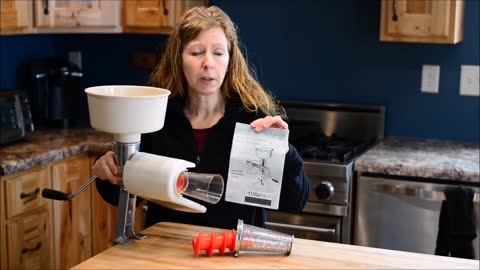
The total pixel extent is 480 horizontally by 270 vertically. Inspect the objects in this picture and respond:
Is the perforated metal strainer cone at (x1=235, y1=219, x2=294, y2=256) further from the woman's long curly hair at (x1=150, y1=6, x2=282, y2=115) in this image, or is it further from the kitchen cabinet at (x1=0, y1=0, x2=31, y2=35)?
the kitchen cabinet at (x1=0, y1=0, x2=31, y2=35)

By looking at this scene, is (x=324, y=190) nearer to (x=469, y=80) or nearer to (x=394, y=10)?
(x=394, y=10)

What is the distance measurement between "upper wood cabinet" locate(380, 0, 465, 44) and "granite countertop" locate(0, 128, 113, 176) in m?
1.37

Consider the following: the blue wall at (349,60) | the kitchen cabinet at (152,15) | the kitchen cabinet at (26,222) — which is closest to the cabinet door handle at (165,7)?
the kitchen cabinet at (152,15)

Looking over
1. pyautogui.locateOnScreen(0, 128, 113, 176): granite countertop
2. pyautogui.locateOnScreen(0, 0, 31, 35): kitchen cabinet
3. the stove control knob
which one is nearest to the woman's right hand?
pyautogui.locateOnScreen(0, 128, 113, 176): granite countertop

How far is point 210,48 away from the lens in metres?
2.24

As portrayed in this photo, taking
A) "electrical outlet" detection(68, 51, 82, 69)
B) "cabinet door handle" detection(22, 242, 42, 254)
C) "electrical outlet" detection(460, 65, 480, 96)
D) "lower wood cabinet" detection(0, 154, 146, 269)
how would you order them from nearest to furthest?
1. "lower wood cabinet" detection(0, 154, 146, 269)
2. "cabinet door handle" detection(22, 242, 42, 254)
3. "electrical outlet" detection(460, 65, 480, 96)
4. "electrical outlet" detection(68, 51, 82, 69)

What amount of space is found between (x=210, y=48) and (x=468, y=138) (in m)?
1.83

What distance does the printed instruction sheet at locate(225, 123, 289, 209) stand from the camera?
200 centimetres

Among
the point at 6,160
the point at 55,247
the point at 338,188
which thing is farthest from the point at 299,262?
the point at 55,247

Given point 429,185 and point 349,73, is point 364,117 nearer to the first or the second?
point 349,73

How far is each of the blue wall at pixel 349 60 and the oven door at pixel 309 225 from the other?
2.45 feet

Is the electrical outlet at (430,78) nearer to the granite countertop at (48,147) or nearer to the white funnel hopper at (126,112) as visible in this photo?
the granite countertop at (48,147)

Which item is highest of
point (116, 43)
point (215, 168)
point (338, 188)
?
point (116, 43)

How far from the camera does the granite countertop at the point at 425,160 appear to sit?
10.0ft
